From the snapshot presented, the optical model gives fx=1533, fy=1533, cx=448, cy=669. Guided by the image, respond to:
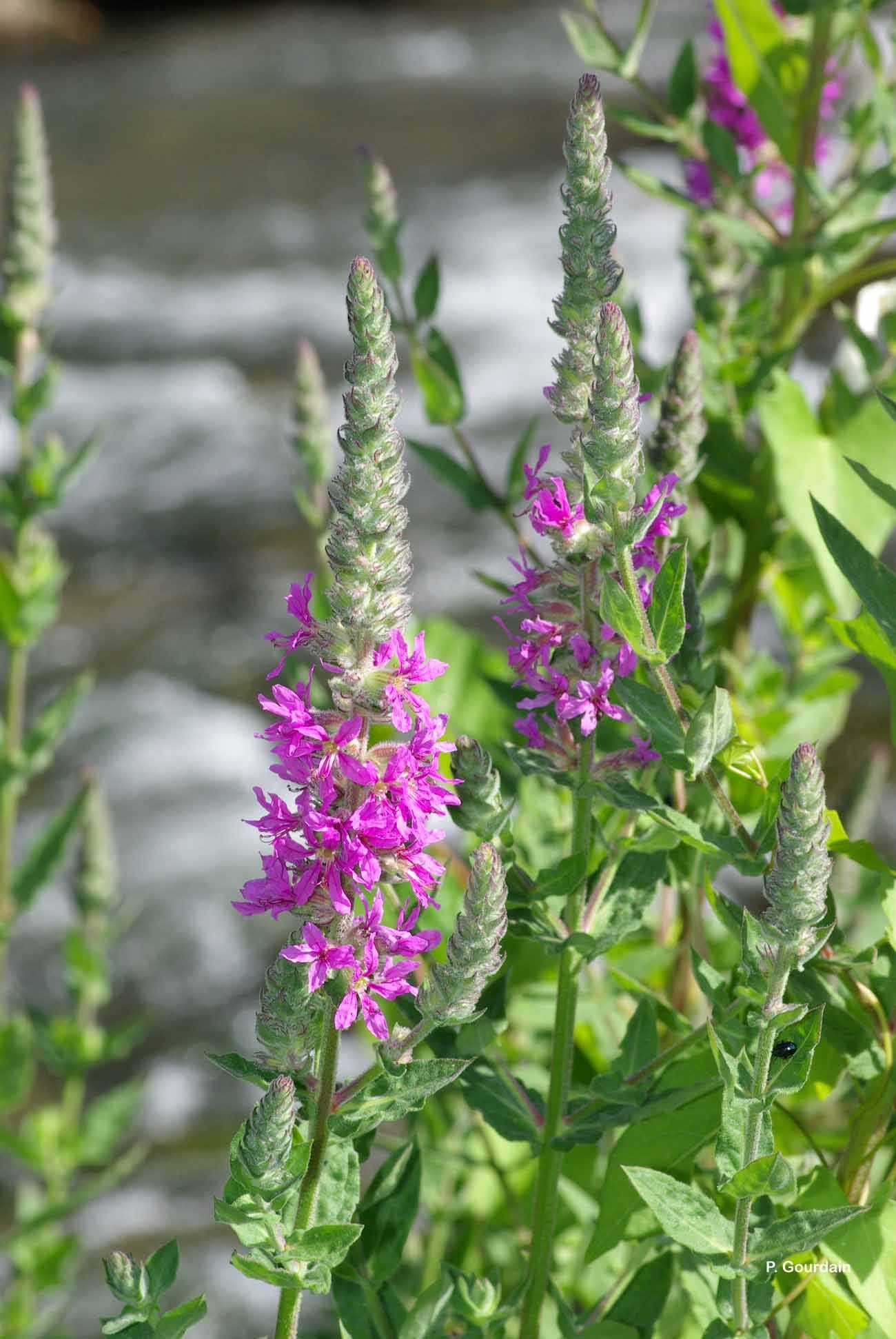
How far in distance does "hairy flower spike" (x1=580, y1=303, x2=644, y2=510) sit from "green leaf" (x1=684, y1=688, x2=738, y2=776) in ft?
0.51

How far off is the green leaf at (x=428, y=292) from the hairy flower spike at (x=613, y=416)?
2.68 feet

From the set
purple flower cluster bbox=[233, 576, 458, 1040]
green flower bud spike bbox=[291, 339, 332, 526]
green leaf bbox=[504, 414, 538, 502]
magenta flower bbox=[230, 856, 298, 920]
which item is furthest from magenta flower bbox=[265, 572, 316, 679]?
green flower bud spike bbox=[291, 339, 332, 526]

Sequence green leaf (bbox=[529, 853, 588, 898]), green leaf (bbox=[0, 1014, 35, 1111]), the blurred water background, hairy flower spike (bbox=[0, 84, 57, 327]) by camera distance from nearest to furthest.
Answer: green leaf (bbox=[529, 853, 588, 898]), hairy flower spike (bbox=[0, 84, 57, 327]), green leaf (bbox=[0, 1014, 35, 1111]), the blurred water background

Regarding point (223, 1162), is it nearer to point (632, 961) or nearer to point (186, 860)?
point (186, 860)

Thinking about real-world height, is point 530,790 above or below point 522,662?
below

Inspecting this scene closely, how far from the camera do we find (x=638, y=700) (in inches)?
42.3

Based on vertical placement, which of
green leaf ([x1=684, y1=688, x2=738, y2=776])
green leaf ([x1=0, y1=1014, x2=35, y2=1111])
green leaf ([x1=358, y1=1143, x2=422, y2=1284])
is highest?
green leaf ([x1=684, y1=688, x2=738, y2=776])

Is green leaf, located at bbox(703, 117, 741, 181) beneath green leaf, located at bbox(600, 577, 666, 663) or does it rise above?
above

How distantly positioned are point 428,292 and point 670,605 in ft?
2.77

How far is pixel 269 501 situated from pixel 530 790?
5.48 m

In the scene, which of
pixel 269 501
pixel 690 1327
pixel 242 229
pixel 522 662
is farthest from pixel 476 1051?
pixel 242 229

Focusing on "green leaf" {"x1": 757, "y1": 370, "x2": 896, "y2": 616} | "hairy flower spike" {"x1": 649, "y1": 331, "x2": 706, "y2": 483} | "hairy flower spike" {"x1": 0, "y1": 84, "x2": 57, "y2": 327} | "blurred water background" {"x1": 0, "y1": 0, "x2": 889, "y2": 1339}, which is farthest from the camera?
"blurred water background" {"x1": 0, "y1": 0, "x2": 889, "y2": 1339}

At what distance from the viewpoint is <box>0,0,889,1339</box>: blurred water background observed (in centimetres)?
487

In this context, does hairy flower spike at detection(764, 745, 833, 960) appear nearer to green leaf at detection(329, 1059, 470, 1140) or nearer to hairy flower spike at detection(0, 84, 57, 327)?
green leaf at detection(329, 1059, 470, 1140)
